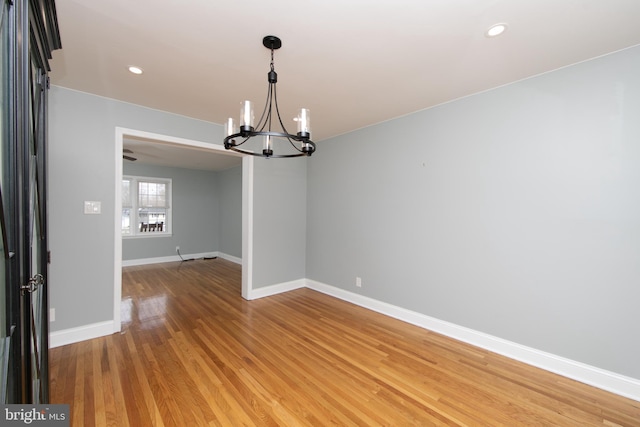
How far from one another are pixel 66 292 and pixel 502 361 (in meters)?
4.23

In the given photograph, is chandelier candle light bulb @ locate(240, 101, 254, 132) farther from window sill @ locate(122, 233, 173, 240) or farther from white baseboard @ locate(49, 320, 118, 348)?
window sill @ locate(122, 233, 173, 240)

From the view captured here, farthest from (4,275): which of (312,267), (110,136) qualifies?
(312,267)

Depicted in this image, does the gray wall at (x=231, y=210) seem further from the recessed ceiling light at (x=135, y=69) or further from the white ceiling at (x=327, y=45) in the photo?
the recessed ceiling light at (x=135, y=69)

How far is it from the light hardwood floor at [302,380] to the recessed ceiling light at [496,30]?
2563 millimetres

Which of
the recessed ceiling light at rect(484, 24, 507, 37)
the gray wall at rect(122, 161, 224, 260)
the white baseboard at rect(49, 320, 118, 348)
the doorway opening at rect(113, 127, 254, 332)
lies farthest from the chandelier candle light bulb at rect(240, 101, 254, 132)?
the gray wall at rect(122, 161, 224, 260)

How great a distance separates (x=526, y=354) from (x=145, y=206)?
7571 millimetres

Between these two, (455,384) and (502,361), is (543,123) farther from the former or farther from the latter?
(455,384)

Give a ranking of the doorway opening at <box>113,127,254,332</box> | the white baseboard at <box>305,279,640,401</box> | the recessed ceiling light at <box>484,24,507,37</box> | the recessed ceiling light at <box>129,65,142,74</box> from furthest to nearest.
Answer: the doorway opening at <box>113,127,254,332</box> < the recessed ceiling light at <box>129,65,142,74</box> < the white baseboard at <box>305,279,640,401</box> < the recessed ceiling light at <box>484,24,507,37</box>

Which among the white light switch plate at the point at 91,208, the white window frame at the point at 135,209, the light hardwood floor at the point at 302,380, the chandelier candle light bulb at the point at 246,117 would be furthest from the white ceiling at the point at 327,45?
the white window frame at the point at 135,209

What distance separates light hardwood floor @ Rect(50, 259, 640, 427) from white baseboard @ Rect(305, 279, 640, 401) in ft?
0.26

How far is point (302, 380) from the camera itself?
6.77 feet

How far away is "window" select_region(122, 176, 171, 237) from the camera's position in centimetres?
621

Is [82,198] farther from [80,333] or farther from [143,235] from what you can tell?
[143,235]

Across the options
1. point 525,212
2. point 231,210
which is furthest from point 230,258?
point 525,212
